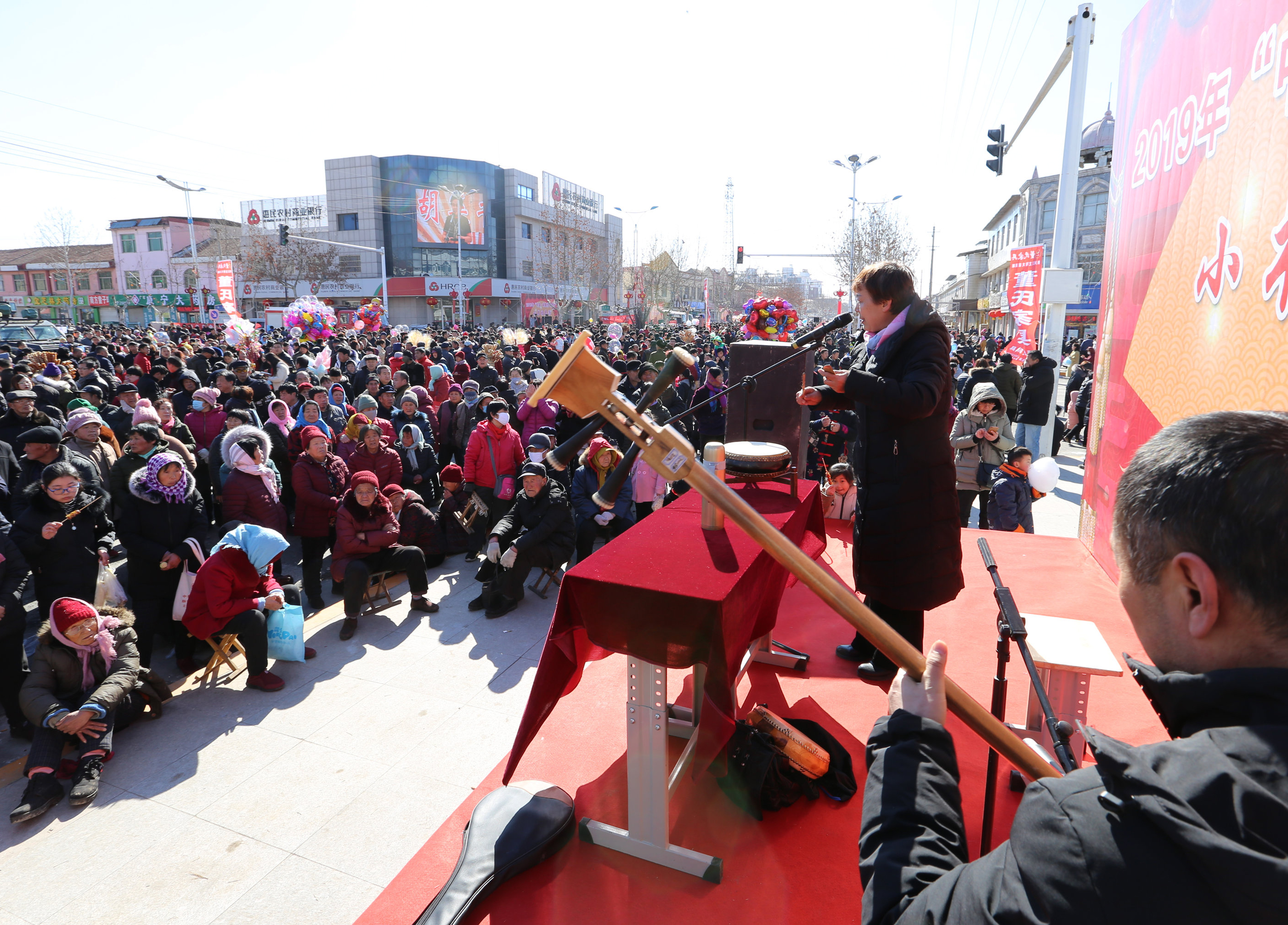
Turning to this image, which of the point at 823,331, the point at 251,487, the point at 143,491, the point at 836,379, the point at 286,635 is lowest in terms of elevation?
the point at 286,635

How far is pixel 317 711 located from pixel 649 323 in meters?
44.2

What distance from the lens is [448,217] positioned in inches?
2181

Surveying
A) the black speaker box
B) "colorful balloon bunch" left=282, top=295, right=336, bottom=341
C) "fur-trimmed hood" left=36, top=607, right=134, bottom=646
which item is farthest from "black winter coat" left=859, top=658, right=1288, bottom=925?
"colorful balloon bunch" left=282, top=295, right=336, bottom=341

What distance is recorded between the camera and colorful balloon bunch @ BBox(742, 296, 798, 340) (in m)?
10.2

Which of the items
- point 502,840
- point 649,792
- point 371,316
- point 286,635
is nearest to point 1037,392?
point 649,792

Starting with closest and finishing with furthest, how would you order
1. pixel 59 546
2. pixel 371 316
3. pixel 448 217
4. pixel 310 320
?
pixel 59 546
pixel 310 320
pixel 371 316
pixel 448 217

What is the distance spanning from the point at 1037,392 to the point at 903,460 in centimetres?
785

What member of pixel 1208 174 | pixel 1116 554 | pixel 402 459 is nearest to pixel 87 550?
pixel 402 459

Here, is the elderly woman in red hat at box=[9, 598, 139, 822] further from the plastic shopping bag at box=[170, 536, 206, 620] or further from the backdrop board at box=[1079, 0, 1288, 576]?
the backdrop board at box=[1079, 0, 1288, 576]

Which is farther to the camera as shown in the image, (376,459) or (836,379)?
(376,459)

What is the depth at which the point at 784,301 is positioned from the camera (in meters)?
10.7

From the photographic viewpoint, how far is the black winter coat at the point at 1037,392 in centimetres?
940

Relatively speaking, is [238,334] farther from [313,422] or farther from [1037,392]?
[1037,392]

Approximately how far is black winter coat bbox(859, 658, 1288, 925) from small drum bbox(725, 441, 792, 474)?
267 centimetres
